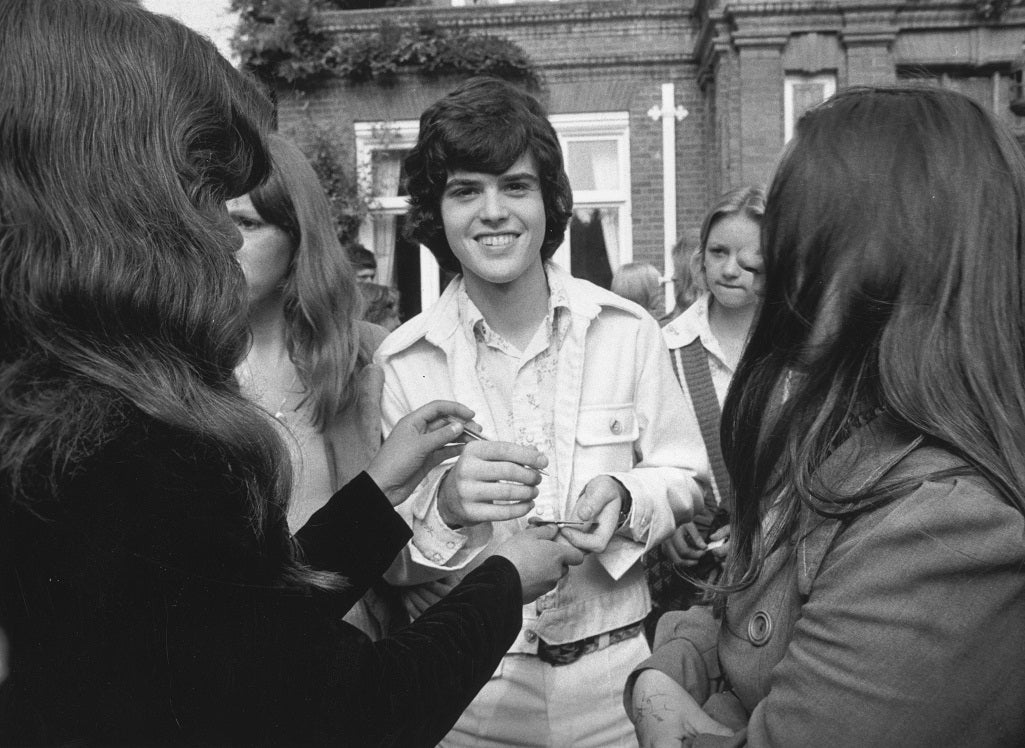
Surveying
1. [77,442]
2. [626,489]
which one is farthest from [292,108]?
[77,442]

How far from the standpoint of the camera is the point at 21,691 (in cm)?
87

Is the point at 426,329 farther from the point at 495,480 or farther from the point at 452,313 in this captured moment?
the point at 495,480

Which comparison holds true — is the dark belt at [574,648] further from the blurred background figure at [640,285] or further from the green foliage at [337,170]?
the green foliage at [337,170]

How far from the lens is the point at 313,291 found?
2168 mm

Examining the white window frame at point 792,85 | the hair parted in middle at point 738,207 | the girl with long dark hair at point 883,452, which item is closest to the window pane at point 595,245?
the white window frame at point 792,85

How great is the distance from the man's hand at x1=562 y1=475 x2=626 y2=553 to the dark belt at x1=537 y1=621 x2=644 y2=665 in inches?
9.5

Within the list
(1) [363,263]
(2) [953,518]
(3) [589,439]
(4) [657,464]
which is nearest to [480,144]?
(3) [589,439]

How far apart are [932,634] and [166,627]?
0.79 meters

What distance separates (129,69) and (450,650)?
0.78 meters

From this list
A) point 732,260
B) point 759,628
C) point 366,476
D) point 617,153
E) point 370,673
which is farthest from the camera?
point 617,153

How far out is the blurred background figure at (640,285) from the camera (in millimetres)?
5547

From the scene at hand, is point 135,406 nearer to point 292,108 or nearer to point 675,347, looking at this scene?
point 675,347

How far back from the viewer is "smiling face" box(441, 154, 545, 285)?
6.39 feet

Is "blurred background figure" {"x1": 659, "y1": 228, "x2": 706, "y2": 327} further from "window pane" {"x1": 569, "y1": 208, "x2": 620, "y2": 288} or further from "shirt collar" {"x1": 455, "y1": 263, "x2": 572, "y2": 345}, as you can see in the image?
"window pane" {"x1": 569, "y1": 208, "x2": 620, "y2": 288}
